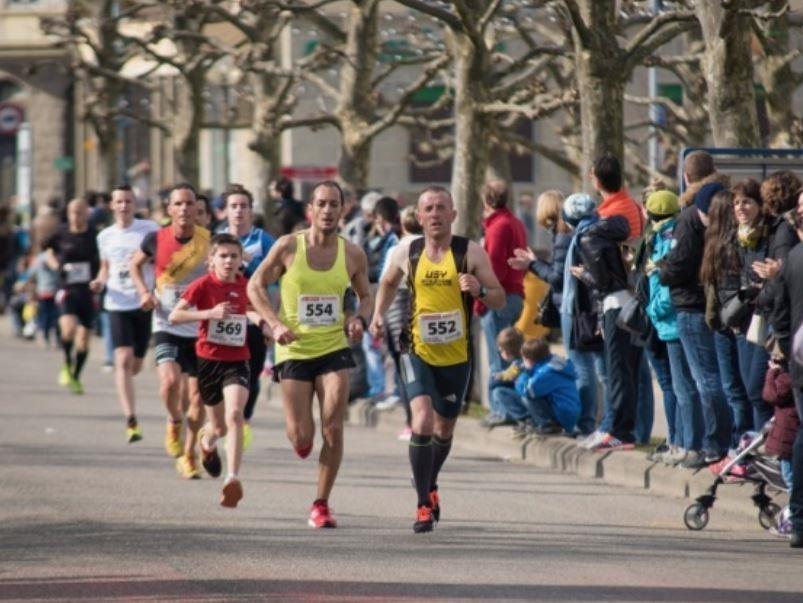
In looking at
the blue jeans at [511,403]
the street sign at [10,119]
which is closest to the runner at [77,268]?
the blue jeans at [511,403]

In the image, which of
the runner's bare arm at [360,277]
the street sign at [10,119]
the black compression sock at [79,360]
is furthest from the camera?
the street sign at [10,119]

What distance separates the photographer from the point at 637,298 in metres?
15.4

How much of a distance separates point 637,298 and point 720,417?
3.86 feet

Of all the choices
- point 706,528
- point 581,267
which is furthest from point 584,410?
point 706,528

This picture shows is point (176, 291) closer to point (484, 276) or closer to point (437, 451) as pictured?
point (437, 451)

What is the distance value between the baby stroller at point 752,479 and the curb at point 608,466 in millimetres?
484

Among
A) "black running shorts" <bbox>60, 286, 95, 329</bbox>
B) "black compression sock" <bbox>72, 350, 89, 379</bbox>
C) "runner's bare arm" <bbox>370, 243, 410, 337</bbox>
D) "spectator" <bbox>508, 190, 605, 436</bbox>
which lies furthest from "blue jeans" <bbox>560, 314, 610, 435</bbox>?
"black compression sock" <bbox>72, 350, 89, 379</bbox>

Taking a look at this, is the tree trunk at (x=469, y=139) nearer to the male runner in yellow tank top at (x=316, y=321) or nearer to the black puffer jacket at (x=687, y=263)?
the black puffer jacket at (x=687, y=263)

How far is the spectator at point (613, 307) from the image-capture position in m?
16.0

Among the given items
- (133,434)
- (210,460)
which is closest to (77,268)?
(133,434)

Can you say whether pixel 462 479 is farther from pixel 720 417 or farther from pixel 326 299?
pixel 326 299

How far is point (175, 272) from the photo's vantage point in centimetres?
1638

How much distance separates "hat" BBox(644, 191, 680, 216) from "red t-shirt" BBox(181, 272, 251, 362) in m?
2.54

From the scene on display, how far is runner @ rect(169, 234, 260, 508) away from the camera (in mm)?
14898
